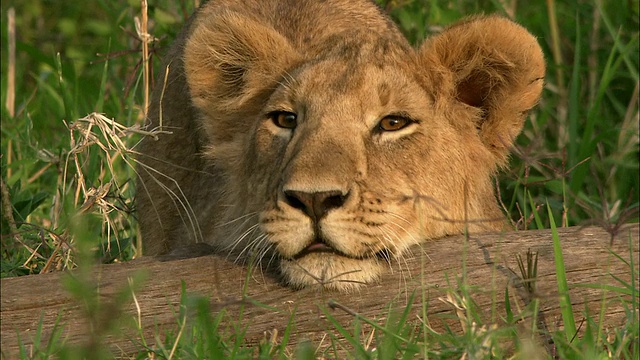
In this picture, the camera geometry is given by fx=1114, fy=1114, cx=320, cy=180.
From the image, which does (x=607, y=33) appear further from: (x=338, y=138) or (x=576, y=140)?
(x=338, y=138)

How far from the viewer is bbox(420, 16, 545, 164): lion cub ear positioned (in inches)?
167

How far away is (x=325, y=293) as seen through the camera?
363 cm

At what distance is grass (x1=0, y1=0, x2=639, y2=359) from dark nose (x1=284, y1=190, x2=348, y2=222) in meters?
0.37

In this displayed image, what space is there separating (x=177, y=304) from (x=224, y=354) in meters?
0.25

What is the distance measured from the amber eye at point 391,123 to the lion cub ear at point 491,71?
0.24m

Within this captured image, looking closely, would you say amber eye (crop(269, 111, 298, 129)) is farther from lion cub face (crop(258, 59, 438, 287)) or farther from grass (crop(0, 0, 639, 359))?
grass (crop(0, 0, 639, 359))

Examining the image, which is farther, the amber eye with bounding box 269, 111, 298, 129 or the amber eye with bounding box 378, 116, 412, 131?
the amber eye with bounding box 269, 111, 298, 129

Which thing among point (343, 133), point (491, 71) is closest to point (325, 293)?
point (343, 133)

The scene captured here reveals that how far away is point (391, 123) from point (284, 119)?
435 millimetres

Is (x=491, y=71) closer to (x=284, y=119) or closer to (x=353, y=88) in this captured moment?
(x=353, y=88)

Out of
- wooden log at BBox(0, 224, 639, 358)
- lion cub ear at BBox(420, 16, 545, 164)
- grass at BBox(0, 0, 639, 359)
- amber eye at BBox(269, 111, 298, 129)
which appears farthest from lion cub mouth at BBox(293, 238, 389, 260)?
lion cub ear at BBox(420, 16, 545, 164)

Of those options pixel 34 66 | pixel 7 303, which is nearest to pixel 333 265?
pixel 7 303

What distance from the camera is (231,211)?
4.60 m

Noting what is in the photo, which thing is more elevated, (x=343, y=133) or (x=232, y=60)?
(x=232, y=60)
